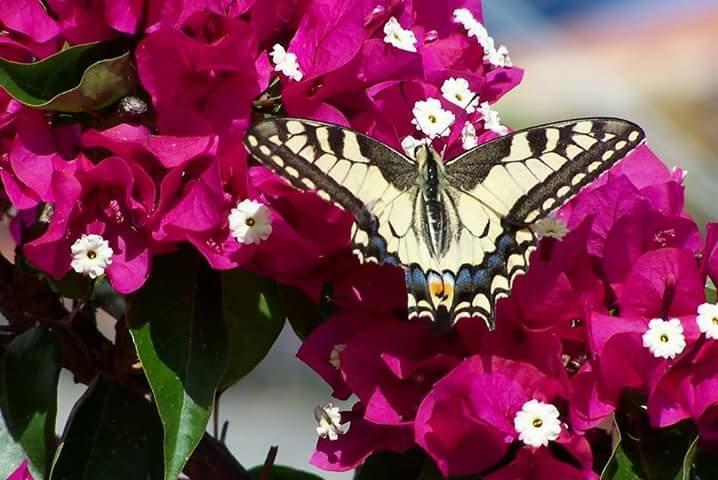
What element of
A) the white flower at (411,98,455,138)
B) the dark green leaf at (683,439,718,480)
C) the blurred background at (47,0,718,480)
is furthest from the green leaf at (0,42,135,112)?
the blurred background at (47,0,718,480)

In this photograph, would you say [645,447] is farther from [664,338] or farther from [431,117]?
[431,117]

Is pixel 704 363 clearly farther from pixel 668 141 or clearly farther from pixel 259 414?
pixel 668 141

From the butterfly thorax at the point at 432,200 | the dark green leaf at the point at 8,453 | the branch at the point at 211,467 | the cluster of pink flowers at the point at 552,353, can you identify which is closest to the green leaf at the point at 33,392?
the dark green leaf at the point at 8,453

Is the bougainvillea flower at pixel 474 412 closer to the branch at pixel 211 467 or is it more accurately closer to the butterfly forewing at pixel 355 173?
the butterfly forewing at pixel 355 173

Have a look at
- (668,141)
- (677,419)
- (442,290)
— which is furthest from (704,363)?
→ (668,141)

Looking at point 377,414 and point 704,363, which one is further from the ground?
point 704,363

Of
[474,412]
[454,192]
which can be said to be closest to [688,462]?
[474,412]
